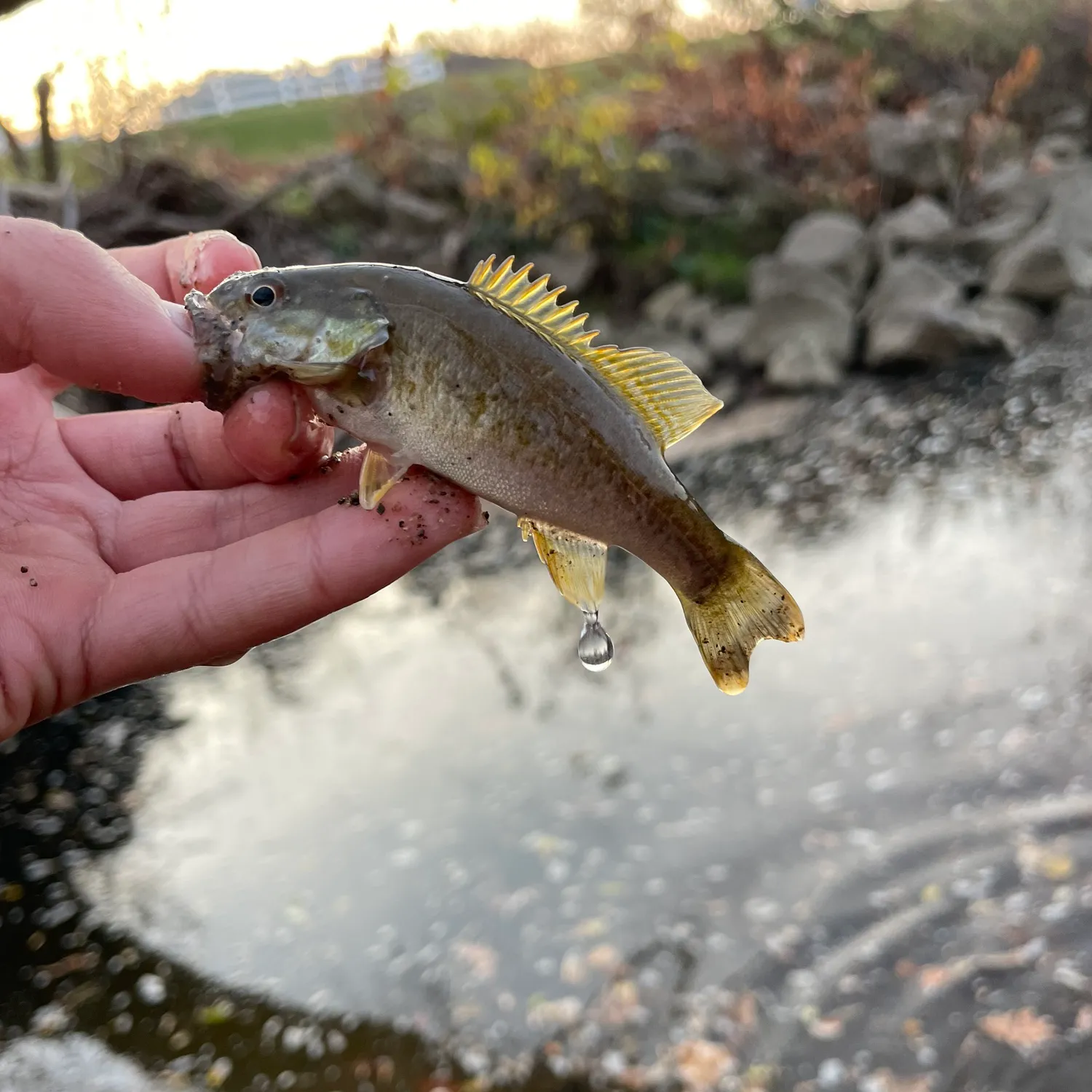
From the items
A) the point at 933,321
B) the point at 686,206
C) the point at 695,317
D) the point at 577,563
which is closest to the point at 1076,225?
the point at 933,321

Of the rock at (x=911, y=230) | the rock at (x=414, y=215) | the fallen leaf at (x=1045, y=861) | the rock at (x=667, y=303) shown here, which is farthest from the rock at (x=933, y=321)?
the fallen leaf at (x=1045, y=861)

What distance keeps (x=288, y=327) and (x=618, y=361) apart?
835mm

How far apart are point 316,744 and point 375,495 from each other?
4573 millimetres

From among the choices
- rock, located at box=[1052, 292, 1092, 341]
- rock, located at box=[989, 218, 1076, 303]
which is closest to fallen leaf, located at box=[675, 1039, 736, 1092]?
rock, located at box=[1052, 292, 1092, 341]

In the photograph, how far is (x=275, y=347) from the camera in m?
2.43

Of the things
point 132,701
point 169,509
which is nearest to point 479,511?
point 169,509

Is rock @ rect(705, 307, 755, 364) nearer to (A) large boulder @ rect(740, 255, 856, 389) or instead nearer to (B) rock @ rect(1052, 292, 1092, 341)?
(A) large boulder @ rect(740, 255, 856, 389)

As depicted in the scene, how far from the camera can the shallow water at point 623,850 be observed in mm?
4406

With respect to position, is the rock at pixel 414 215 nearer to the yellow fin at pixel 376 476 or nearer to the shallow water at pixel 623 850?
the shallow water at pixel 623 850

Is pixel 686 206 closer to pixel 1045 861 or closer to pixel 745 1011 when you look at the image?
pixel 1045 861

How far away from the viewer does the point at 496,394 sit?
2.42 m

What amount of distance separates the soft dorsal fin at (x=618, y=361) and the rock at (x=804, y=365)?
938 centimetres

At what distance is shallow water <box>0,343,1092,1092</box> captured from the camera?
14.5 feet

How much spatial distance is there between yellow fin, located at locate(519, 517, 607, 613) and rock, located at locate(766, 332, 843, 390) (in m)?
9.42
